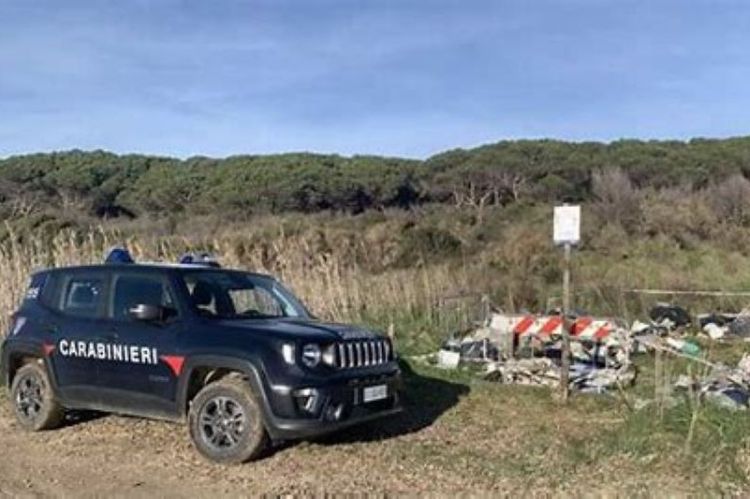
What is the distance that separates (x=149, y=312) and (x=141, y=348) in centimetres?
38

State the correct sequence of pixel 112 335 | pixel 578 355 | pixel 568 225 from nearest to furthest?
pixel 112 335, pixel 568 225, pixel 578 355

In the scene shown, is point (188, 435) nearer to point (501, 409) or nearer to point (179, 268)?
point (179, 268)

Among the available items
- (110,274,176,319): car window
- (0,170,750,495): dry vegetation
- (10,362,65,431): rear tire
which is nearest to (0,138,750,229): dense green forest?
(0,170,750,495): dry vegetation

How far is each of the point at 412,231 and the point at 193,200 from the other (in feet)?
73.3

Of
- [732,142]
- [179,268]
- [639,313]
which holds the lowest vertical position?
[639,313]

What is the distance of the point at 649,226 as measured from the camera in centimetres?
4144

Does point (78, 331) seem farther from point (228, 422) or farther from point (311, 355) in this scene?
point (311, 355)

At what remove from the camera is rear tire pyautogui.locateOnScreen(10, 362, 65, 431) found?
30.3ft

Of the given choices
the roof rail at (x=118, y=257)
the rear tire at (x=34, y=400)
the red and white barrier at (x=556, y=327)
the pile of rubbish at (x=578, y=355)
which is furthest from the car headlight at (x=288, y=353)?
the red and white barrier at (x=556, y=327)

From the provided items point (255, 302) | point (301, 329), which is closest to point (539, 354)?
point (255, 302)

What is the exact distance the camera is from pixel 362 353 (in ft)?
27.3

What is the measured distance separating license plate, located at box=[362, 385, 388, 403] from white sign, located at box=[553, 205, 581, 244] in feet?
9.76

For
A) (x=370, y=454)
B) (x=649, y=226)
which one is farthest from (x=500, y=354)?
(x=649, y=226)

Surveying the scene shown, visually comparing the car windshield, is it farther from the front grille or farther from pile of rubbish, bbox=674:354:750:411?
pile of rubbish, bbox=674:354:750:411
